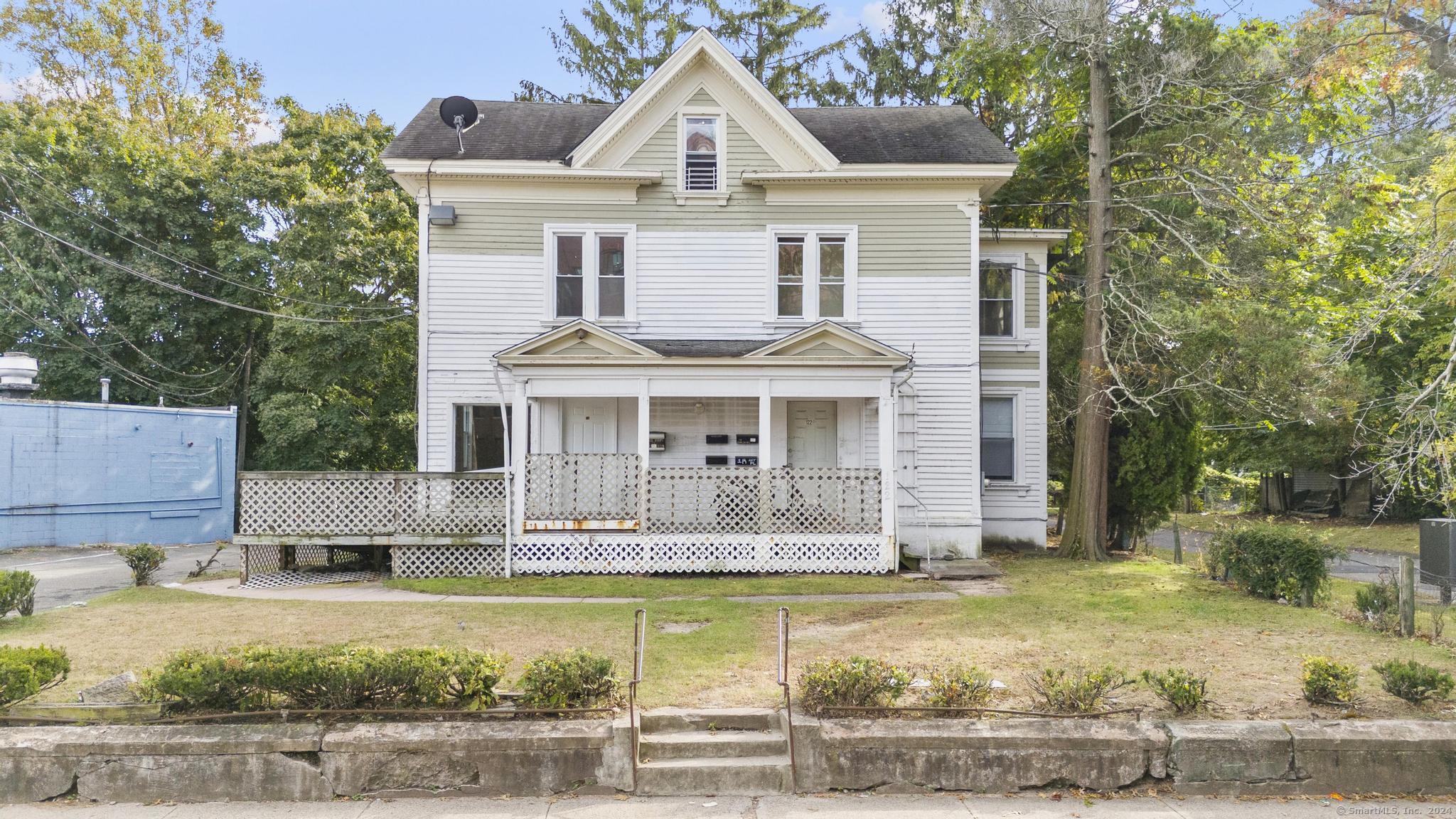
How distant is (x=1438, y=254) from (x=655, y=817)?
9358 millimetres

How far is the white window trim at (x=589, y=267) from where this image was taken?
1505 centimetres

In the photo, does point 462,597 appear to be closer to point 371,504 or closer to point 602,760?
point 371,504

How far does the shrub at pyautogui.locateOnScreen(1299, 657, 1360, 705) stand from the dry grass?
0.13 meters

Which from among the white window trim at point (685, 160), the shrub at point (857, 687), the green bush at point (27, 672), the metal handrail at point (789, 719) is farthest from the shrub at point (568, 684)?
the white window trim at point (685, 160)

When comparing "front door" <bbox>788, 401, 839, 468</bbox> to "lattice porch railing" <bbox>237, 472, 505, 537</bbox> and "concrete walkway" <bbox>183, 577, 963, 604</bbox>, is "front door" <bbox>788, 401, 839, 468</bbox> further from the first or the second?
"lattice porch railing" <bbox>237, 472, 505, 537</bbox>

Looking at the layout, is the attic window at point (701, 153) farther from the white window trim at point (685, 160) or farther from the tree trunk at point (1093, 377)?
the tree trunk at point (1093, 377)

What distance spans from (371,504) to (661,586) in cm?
487

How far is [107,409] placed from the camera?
64.8 feet

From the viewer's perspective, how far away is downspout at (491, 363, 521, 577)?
1323 cm

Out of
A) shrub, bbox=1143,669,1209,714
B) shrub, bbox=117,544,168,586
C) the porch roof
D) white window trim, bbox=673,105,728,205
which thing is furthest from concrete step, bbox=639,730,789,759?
white window trim, bbox=673,105,728,205

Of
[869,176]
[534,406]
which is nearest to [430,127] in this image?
[534,406]

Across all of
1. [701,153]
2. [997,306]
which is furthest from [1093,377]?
[701,153]

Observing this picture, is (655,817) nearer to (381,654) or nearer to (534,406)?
(381,654)

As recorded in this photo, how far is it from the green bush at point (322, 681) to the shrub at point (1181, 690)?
4727mm
